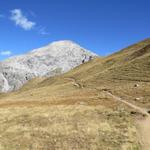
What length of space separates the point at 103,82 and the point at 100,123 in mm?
65946

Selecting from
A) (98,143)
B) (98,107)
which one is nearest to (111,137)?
(98,143)

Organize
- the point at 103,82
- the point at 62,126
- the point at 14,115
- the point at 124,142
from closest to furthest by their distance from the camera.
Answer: the point at 124,142
the point at 62,126
the point at 14,115
the point at 103,82

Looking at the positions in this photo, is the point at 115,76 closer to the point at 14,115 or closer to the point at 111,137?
the point at 14,115

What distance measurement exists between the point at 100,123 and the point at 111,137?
6.31 meters

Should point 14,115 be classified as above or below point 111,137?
above

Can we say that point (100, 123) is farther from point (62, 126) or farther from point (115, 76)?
point (115, 76)

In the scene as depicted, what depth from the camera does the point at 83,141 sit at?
30.2 m

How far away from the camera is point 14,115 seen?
4475 cm

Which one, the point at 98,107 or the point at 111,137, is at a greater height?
the point at 98,107

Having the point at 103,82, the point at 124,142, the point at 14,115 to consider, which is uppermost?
the point at 103,82

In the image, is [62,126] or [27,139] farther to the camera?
[62,126]

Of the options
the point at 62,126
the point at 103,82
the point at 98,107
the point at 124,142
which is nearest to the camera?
the point at 124,142

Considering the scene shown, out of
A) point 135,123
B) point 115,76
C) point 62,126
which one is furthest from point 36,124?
point 115,76

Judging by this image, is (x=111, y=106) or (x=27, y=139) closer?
(x=27, y=139)
